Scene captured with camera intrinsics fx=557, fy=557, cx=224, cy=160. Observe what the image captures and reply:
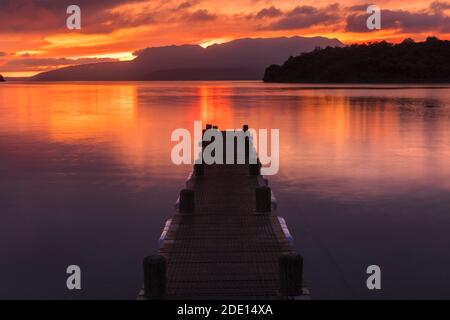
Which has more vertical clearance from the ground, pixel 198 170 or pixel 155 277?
pixel 198 170

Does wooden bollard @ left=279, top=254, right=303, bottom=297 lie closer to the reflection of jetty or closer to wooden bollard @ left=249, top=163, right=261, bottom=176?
the reflection of jetty

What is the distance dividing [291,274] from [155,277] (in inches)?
95.5

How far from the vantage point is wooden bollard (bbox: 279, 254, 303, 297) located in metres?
9.94

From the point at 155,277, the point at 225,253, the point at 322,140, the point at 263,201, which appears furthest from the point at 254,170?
the point at 322,140

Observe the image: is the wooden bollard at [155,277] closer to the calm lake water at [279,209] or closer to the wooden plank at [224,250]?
the wooden plank at [224,250]

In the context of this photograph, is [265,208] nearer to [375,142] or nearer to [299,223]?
[299,223]

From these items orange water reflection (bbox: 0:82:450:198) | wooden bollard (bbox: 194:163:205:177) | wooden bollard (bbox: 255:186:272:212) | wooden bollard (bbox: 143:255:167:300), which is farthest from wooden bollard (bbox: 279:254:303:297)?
orange water reflection (bbox: 0:82:450:198)

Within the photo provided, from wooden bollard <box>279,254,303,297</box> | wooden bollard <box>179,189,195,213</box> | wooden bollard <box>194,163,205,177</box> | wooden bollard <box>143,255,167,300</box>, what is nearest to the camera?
wooden bollard <box>143,255,167,300</box>

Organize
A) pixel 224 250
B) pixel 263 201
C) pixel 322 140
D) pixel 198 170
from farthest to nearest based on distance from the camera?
pixel 322 140
pixel 198 170
pixel 263 201
pixel 224 250

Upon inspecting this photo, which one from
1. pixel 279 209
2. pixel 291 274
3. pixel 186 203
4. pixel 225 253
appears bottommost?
pixel 279 209

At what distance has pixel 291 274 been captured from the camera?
32.8 ft

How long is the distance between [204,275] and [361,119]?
50775 mm

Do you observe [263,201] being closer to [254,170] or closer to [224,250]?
[224,250]

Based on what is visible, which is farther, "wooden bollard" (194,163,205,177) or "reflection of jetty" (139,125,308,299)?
"wooden bollard" (194,163,205,177)
